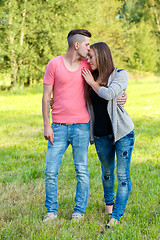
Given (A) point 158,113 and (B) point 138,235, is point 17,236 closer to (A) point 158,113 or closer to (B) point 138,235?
(B) point 138,235

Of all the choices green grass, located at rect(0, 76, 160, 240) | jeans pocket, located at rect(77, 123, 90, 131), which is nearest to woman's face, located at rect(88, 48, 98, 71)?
jeans pocket, located at rect(77, 123, 90, 131)

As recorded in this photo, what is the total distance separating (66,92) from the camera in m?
3.43

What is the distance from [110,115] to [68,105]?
48cm

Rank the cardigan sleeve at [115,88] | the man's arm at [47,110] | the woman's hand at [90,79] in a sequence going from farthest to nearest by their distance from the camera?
the man's arm at [47,110] → the woman's hand at [90,79] → the cardigan sleeve at [115,88]

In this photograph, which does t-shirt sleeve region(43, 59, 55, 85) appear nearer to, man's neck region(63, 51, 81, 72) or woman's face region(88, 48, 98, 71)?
man's neck region(63, 51, 81, 72)

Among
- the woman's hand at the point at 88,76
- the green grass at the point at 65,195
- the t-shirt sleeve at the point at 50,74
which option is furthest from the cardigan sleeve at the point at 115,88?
the green grass at the point at 65,195

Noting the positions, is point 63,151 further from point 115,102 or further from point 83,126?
point 115,102

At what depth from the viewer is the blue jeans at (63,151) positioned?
3.45 m

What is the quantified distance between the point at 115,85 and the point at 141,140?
181 inches

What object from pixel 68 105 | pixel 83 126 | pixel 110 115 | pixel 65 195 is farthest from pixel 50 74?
pixel 65 195

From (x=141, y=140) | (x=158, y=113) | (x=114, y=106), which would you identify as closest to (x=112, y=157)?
(x=114, y=106)

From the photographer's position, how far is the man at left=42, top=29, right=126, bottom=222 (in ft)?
11.1

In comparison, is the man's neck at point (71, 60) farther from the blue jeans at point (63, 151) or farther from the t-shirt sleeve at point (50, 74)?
the blue jeans at point (63, 151)

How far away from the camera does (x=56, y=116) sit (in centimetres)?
348
